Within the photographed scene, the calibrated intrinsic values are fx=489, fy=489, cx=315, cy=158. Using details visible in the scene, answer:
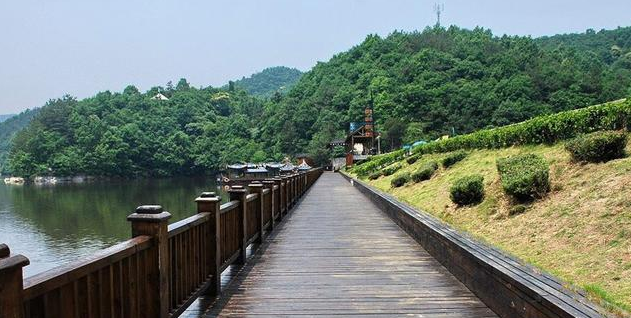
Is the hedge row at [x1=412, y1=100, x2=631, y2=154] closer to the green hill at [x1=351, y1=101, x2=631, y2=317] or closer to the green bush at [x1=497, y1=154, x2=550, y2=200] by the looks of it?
the green hill at [x1=351, y1=101, x2=631, y2=317]

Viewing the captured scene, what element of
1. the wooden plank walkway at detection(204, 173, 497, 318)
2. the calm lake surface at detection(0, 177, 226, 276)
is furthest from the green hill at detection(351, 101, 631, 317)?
the calm lake surface at detection(0, 177, 226, 276)

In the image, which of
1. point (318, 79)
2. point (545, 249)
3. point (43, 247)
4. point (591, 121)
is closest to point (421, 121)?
point (318, 79)

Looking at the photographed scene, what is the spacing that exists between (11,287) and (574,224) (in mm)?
7340

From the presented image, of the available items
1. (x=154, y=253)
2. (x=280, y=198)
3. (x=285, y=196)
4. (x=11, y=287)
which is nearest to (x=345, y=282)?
(x=154, y=253)

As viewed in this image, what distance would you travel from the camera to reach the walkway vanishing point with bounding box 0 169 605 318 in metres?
2.56

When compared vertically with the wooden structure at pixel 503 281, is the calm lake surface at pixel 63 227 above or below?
below

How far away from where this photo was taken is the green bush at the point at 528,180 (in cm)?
931

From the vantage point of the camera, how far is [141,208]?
3.43 meters

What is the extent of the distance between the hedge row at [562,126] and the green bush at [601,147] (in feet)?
3.39

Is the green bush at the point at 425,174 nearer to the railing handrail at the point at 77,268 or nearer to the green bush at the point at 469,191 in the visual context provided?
the green bush at the point at 469,191

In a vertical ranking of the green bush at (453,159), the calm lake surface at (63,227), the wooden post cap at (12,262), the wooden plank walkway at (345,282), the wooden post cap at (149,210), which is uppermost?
the green bush at (453,159)

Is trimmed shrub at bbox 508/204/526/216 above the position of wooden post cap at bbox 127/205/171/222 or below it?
below

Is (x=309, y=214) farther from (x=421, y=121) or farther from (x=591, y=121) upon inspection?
(x=421, y=121)

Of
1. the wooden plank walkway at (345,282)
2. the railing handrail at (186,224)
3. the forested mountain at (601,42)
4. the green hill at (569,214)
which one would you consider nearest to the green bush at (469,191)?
the green hill at (569,214)
